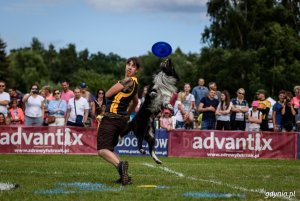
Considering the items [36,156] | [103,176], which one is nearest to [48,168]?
[103,176]

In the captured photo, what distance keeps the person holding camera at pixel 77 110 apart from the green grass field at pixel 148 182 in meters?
4.97

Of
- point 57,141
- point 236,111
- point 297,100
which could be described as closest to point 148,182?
point 57,141

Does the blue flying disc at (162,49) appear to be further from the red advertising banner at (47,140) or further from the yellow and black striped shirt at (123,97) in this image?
the red advertising banner at (47,140)

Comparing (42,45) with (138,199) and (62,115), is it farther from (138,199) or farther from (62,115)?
(138,199)

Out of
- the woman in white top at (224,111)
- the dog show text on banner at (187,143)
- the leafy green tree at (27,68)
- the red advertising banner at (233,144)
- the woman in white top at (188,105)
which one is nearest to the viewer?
the dog show text on banner at (187,143)

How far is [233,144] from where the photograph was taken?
1906 centimetres

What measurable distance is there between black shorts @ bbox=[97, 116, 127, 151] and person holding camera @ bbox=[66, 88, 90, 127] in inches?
351

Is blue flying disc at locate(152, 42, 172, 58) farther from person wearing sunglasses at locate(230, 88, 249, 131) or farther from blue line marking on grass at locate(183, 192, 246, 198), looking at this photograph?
person wearing sunglasses at locate(230, 88, 249, 131)

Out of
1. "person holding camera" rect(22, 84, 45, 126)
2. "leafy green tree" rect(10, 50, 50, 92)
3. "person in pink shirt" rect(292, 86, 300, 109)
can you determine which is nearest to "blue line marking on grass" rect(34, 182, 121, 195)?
"person holding camera" rect(22, 84, 45, 126)

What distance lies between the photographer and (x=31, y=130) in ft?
61.4

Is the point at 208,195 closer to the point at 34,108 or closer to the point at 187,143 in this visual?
the point at 187,143

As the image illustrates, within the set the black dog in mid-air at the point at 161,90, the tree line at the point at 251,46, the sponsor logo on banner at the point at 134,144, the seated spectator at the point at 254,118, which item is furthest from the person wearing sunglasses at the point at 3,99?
the tree line at the point at 251,46

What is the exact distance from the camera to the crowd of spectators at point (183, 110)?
19156 millimetres

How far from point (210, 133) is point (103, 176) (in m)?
7.79
